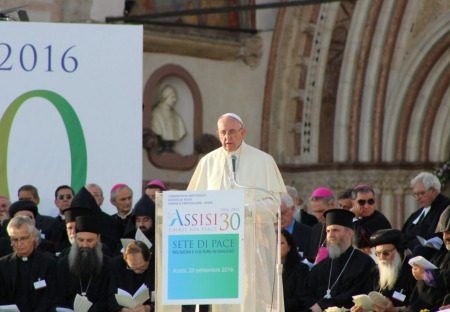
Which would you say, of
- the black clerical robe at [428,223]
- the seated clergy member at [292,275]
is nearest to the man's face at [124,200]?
the seated clergy member at [292,275]

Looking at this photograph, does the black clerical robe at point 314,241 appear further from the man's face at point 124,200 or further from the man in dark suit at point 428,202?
the man's face at point 124,200

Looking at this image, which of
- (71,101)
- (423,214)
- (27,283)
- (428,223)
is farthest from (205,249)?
(71,101)

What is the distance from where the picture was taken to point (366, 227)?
11.6 m

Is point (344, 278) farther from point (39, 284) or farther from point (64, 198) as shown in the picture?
point (64, 198)

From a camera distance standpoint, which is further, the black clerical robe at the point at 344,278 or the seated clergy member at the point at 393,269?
the black clerical robe at the point at 344,278

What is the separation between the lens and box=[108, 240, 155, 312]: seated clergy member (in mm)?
10812

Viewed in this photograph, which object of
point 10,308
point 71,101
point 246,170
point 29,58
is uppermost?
point 29,58

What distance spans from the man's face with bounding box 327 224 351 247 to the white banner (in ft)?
8.41

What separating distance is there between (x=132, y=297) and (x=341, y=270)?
174 cm

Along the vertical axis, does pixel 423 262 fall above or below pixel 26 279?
above

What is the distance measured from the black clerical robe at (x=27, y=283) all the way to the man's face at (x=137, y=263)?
738mm

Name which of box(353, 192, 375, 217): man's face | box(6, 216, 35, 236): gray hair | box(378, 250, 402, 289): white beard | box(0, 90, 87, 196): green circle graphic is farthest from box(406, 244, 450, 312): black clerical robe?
box(0, 90, 87, 196): green circle graphic

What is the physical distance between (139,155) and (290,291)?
2432 mm

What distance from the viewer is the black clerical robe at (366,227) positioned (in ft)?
38.0
